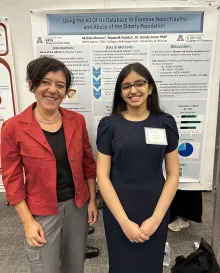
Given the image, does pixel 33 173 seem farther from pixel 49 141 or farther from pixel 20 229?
pixel 20 229

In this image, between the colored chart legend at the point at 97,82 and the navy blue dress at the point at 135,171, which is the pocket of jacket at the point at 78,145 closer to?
the navy blue dress at the point at 135,171

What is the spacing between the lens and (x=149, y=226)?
1.15 m

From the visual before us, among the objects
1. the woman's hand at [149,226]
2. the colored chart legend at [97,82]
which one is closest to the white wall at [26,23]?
the colored chart legend at [97,82]

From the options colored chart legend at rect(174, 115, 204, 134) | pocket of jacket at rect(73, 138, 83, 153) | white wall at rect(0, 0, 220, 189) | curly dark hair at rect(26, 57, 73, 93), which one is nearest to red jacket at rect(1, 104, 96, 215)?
pocket of jacket at rect(73, 138, 83, 153)

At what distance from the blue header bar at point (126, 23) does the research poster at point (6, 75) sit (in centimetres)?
29

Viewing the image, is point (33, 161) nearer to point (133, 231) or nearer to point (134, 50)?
point (133, 231)

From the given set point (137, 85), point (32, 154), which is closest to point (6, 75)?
point (32, 154)

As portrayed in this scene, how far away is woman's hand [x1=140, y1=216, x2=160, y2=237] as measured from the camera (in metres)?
1.15

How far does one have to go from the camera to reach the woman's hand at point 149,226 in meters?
1.15

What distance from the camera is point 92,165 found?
51.1 inches

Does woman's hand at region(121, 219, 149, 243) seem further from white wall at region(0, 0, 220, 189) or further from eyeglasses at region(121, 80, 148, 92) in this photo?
white wall at region(0, 0, 220, 189)

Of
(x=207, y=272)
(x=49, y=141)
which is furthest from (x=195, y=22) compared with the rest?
(x=207, y=272)

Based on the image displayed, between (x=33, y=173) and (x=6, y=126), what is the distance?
25cm

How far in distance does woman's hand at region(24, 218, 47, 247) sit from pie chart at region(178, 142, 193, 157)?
1.08m
